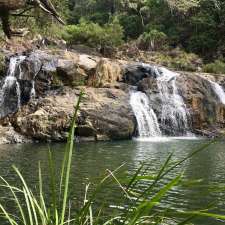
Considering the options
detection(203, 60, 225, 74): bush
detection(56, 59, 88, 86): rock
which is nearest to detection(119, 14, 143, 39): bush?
detection(203, 60, 225, 74): bush

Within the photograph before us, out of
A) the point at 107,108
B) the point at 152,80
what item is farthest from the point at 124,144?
the point at 152,80

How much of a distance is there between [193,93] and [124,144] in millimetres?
9629

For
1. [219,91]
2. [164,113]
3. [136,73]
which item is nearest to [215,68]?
[219,91]

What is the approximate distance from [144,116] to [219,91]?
7062 millimetres

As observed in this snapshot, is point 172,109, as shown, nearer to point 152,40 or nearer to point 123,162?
point 123,162

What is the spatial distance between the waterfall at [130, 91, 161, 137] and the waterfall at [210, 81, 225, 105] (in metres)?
5.67

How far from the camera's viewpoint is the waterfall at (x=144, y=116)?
103 ft

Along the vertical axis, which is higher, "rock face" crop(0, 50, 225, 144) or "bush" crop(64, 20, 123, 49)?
"bush" crop(64, 20, 123, 49)

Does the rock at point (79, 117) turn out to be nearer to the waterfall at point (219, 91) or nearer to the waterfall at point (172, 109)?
the waterfall at point (172, 109)

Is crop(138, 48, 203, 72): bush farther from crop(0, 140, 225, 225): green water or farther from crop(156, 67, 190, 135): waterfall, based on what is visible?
crop(0, 140, 225, 225): green water

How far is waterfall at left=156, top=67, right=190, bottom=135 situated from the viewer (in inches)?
1272

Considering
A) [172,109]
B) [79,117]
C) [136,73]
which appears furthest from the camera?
[136,73]

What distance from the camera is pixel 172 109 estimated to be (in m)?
33.0

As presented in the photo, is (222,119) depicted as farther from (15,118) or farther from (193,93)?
(15,118)
